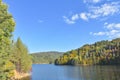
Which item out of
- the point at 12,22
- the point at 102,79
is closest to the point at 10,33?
the point at 12,22

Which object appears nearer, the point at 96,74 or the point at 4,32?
the point at 4,32

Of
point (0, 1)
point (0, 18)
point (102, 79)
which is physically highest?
point (0, 1)

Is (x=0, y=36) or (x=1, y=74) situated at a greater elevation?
(x=0, y=36)

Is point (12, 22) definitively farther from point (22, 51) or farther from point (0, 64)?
point (22, 51)

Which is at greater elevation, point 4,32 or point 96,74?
point 4,32

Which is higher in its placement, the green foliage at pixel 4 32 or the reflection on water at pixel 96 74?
the green foliage at pixel 4 32

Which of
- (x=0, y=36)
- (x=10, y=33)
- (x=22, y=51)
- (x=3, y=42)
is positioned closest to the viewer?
(x=0, y=36)

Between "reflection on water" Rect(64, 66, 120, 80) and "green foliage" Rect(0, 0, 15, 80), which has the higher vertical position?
"green foliage" Rect(0, 0, 15, 80)

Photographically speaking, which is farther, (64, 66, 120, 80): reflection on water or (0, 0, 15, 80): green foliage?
(64, 66, 120, 80): reflection on water

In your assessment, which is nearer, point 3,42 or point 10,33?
point 3,42

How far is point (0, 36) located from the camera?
30.0m

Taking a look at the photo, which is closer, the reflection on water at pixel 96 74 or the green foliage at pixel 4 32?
the green foliage at pixel 4 32

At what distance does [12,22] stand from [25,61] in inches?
3106

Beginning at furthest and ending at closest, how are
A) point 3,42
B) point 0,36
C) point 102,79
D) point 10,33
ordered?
point 102,79 < point 10,33 < point 3,42 < point 0,36
